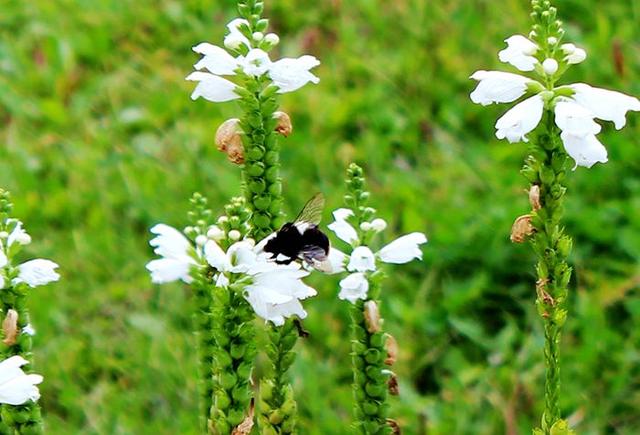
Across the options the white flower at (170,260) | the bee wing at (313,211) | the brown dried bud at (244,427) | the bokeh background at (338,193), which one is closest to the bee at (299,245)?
the bee wing at (313,211)

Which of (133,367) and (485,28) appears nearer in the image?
(133,367)

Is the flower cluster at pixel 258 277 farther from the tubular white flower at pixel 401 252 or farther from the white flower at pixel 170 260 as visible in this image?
the white flower at pixel 170 260

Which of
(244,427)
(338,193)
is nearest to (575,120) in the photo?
(244,427)

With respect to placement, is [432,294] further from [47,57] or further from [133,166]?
[47,57]

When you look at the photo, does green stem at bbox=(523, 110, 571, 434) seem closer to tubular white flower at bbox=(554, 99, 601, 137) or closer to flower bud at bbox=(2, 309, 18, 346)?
tubular white flower at bbox=(554, 99, 601, 137)

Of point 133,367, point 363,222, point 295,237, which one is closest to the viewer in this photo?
point 295,237

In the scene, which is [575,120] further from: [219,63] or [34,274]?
[34,274]

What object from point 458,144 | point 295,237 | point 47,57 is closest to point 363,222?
point 295,237
